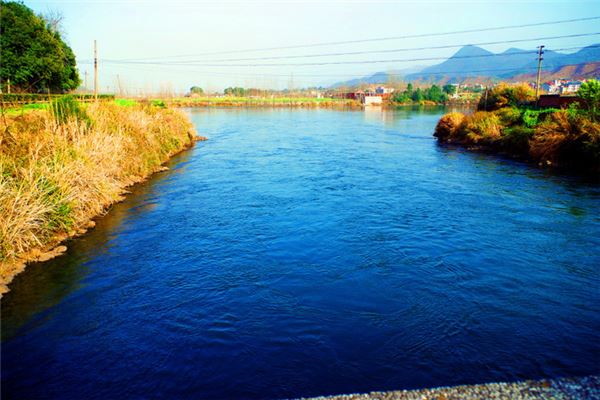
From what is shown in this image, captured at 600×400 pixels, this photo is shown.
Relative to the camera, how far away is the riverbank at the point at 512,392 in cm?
616

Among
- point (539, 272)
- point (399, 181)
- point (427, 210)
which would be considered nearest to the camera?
point (539, 272)

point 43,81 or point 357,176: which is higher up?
point 43,81

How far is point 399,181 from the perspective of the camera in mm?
23547

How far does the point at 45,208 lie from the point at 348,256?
9251 millimetres

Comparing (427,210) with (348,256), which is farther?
(427,210)

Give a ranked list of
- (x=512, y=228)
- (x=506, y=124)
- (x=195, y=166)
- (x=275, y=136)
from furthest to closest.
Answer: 1. (x=275, y=136)
2. (x=506, y=124)
3. (x=195, y=166)
4. (x=512, y=228)

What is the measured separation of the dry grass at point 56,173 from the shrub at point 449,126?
2894 cm

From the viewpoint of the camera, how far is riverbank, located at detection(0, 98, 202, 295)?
1178 centimetres

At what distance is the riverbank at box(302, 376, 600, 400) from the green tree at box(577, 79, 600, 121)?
24386 mm

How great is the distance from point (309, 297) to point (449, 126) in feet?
116

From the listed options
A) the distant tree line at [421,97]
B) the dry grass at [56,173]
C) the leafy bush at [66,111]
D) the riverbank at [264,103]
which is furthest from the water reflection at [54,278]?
the distant tree line at [421,97]

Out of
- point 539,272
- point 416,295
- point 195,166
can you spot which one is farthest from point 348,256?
point 195,166

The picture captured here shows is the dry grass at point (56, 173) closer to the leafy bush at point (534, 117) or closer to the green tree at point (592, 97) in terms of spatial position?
the green tree at point (592, 97)

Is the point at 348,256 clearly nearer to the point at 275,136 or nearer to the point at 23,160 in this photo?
the point at 23,160
